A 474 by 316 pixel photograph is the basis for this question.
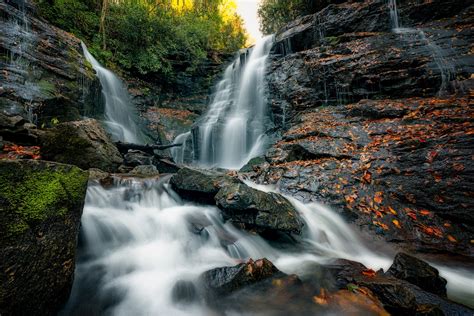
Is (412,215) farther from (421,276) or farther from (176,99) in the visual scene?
(176,99)

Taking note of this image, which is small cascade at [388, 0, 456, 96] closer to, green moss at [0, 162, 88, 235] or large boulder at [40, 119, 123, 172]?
green moss at [0, 162, 88, 235]

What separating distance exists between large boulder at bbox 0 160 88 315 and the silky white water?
48 centimetres

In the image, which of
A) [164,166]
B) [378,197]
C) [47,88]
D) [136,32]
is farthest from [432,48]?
[136,32]

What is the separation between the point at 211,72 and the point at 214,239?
15511 millimetres

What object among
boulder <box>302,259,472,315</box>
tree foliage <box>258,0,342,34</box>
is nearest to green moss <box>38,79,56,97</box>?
boulder <box>302,259,472,315</box>

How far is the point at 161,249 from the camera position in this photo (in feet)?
11.7

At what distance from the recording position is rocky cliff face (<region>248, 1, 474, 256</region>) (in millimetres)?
4270

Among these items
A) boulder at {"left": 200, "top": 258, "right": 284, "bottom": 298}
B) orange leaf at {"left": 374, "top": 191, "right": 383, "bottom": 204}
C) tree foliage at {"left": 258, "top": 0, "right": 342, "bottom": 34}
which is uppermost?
tree foliage at {"left": 258, "top": 0, "right": 342, "bottom": 34}

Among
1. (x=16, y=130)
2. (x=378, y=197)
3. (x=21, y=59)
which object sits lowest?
(x=378, y=197)

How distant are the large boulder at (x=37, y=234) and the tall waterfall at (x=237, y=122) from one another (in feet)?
27.6

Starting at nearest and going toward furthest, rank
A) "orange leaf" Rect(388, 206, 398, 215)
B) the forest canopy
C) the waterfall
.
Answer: "orange leaf" Rect(388, 206, 398, 215) → the waterfall → the forest canopy

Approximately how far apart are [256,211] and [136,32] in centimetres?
1430

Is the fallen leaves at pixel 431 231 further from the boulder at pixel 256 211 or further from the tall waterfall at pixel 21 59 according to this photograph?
the tall waterfall at pixel 21 59

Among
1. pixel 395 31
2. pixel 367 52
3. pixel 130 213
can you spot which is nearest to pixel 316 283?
pixel 130 213
